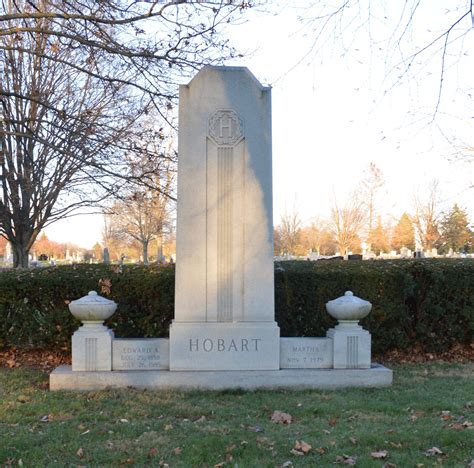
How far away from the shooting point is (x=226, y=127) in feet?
26.2

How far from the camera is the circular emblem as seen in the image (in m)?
7.97

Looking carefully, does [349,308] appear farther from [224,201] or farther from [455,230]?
[455,230]

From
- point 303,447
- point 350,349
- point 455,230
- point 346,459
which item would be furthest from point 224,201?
point 455,230

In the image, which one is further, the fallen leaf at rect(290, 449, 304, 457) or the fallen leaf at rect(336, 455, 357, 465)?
the fallen leaf at rect(290, 449, 304, 457)

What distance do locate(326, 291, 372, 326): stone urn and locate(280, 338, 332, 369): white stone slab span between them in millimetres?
370

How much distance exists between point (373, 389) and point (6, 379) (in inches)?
195

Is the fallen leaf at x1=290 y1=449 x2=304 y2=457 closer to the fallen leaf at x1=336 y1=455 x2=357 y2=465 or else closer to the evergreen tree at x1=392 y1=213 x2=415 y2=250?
the fallen leaf at x1=336 y1=455 x2=357 y2=465

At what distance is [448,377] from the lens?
27.7 feet

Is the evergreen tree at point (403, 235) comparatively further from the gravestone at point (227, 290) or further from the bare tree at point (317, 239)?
the gravestone at point (227, 290)

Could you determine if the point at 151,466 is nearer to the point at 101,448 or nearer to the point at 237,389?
the point at 101,448

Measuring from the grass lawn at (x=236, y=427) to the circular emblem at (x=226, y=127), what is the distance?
3.35 meters

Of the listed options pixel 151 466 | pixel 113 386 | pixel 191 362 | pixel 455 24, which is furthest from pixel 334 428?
pixel 455 24

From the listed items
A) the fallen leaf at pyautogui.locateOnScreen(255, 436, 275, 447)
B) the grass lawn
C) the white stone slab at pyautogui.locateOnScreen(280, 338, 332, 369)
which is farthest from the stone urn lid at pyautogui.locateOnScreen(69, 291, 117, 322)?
the fallen leaf at pyautogui.locateOnScreen(255, 436, 275, 447)

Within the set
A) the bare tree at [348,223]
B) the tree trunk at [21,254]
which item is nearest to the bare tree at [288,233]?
the bare tree at [348,223]
